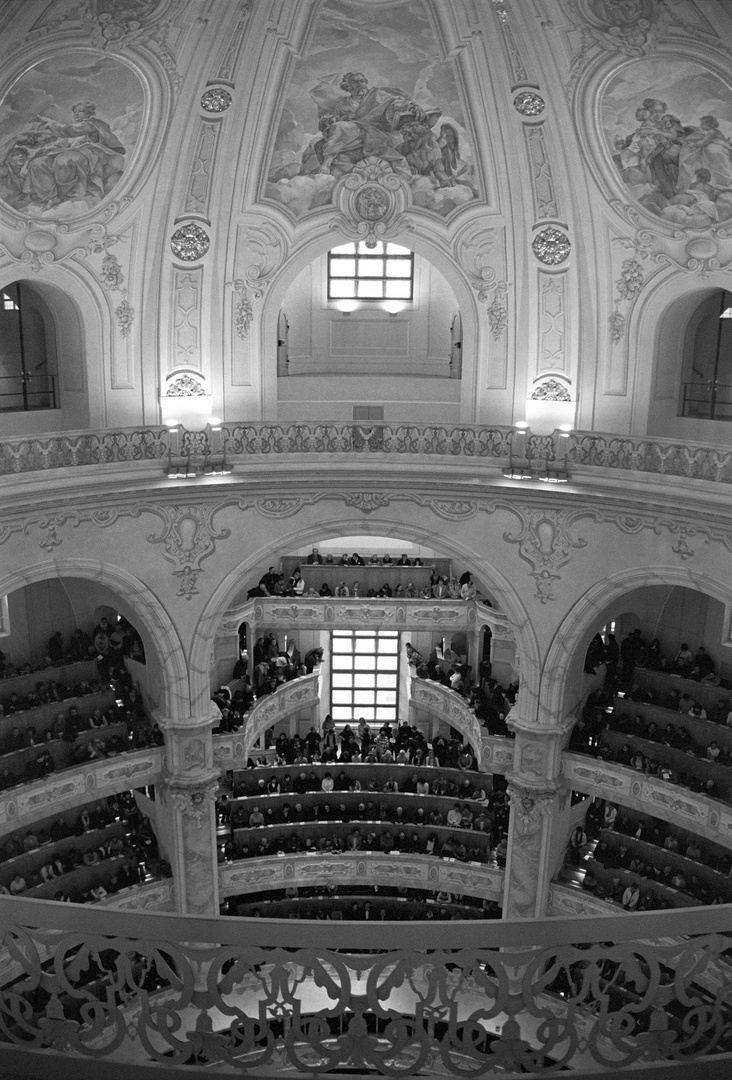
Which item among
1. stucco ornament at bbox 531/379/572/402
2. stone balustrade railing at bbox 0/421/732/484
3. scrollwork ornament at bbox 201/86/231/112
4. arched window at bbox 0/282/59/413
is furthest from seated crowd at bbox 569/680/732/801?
scrollwork ornament at bbox 201/86/231/112

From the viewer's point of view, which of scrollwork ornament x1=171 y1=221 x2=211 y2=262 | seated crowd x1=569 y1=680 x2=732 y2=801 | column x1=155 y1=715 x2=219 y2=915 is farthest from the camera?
column x1=155 y1=715 x2=219 y2=915

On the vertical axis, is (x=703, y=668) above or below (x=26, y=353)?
below

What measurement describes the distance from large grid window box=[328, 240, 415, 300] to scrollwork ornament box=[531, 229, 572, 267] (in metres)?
4.42

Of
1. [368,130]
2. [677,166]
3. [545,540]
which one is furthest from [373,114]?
[545,540]

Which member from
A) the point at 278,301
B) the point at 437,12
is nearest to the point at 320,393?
the point at 278,301

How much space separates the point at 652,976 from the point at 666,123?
15621mm

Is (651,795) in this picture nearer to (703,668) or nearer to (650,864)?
(650,864)

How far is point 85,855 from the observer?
74.9ft

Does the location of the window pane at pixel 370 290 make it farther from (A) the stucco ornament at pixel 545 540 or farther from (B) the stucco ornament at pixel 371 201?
(A) the stucco ornament at pixel 545 540

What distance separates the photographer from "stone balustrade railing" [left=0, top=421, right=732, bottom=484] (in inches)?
757

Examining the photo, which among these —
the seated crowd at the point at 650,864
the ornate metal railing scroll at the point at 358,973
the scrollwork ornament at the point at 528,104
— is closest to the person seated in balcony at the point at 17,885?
the seated crowd at the point at 650,864

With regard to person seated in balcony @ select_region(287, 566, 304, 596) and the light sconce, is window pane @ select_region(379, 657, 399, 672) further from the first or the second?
the light sconce

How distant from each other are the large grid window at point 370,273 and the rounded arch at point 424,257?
286cm

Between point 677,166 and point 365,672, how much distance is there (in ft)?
51.8
